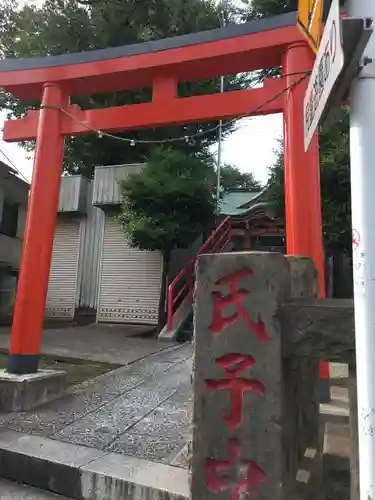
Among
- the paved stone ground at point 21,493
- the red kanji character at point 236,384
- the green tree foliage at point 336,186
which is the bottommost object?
the paved stone ground at point 21,493

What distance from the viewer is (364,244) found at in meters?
1.58

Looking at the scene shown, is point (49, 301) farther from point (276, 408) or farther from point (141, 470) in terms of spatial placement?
point (276, 408)

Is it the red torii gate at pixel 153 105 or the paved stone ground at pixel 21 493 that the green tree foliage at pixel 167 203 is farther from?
the paved stone ground at pixel 21 493

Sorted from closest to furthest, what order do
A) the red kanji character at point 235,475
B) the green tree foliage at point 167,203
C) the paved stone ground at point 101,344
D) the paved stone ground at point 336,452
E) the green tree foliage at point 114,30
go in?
the red kanji character at point 235,475, the paved stone ground at point 336,452, the paved stone ground at point 101,344, the green tree foliage at point 167,203, the green tree foliage at point 114,30

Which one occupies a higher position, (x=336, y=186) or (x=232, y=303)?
(x=336, y=186)

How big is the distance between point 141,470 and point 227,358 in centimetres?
142

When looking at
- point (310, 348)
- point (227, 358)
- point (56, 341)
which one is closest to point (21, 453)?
point (227, 358)

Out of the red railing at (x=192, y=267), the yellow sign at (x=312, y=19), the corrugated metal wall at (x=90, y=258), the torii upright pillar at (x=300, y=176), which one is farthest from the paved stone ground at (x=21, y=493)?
the corrugated metal wall at (x=90, y=258)

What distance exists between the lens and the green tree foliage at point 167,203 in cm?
1102

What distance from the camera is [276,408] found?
1.94 m

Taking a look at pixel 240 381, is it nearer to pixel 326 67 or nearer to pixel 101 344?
pixel 326 67

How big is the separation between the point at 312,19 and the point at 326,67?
661 mm

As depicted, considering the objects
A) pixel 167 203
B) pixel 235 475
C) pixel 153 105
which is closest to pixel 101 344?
pixel 167 203

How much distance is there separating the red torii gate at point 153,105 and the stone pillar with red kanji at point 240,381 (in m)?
2.31
